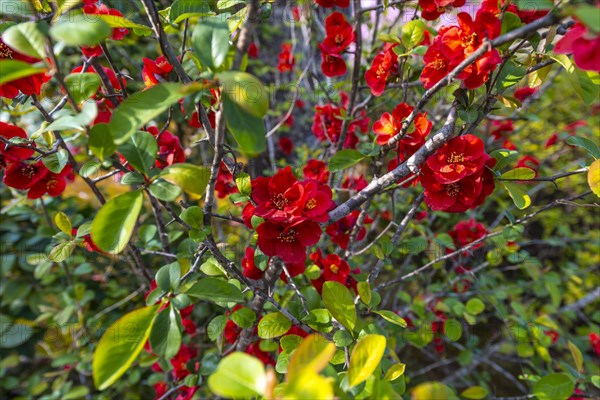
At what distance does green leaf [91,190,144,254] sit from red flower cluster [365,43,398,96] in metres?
0.68

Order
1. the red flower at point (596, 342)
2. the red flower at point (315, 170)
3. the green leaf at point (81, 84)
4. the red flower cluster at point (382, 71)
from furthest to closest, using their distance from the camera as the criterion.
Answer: the red flower at point (596, 342), the red flower at point (315, 170), the red flower cluster at point (382, 71), the green leaf at point (81, 84)

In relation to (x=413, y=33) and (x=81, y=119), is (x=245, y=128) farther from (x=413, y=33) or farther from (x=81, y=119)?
(x=413, y=33)

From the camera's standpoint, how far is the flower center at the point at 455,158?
2.26 ft

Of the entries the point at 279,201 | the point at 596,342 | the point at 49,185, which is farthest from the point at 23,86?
the point at 596,342

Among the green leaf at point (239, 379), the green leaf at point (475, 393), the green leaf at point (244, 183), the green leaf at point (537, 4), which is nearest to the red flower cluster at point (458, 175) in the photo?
the green leaf at point (537, 4)

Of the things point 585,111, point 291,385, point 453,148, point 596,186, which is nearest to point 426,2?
point 453,148

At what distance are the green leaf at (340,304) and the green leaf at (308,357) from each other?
159mm

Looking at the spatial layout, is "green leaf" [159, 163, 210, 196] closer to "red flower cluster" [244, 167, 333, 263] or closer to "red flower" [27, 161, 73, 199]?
"red flower cluster" [244, 167, 333, 263]

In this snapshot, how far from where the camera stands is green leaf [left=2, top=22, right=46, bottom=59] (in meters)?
0.42

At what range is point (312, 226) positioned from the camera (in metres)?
0.69

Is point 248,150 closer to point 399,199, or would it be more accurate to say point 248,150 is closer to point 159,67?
point 159,67

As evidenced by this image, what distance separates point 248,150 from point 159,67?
20.3 inches

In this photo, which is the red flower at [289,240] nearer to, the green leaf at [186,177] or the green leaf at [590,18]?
the green leaf at [186,177]

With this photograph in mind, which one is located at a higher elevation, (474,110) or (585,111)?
(474,110)
